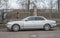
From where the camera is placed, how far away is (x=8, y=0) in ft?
156

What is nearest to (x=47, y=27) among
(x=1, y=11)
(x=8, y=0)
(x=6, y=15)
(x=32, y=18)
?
(x=32, y=18)

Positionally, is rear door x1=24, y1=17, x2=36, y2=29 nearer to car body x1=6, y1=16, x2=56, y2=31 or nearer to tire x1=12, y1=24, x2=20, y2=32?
car body x1=6, y1=16, x2=56, y2=31

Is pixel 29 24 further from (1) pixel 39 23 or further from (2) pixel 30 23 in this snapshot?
(1) pixel 39 23

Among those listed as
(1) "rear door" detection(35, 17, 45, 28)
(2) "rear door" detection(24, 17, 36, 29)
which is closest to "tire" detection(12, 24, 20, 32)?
(2) "rear door" detection(24, 17, 36, 29)

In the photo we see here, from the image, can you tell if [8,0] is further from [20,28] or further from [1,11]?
[20,28]

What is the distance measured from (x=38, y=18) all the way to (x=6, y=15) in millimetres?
14242

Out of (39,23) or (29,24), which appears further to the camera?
(39,23)

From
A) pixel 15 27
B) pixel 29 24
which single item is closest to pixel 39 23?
pixel 29 24

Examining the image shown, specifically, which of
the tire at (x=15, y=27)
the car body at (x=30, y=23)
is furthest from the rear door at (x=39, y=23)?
the tire at (x=15, y=27)

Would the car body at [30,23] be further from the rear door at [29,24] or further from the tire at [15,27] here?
the tire at [15,27]

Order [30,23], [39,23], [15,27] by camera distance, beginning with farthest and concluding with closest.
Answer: [39,23] → [30,23] → [15,27]

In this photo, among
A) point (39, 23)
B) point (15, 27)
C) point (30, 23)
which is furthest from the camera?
point (39, 23)

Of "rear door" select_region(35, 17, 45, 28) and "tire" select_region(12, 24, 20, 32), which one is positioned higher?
"rear door" select_region(35, 17, 45, 28)

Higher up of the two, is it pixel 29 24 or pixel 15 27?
pixel 29 24
